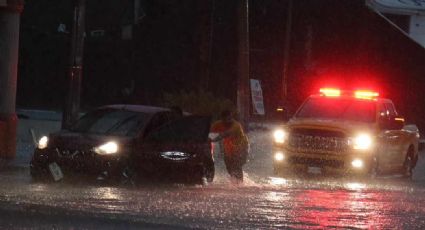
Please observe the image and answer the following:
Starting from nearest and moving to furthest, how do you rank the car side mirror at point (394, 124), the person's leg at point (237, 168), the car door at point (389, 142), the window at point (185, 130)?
the window at point (185, 130) < the person's leg at point (237, 168) < the car door at point (389, 142) < the car side mirror at point (394, 124)

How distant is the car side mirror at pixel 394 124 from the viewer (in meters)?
21.8

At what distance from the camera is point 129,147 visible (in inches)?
661

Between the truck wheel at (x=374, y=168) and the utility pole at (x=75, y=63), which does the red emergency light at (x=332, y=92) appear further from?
the utility pole at (x=75, y=63)

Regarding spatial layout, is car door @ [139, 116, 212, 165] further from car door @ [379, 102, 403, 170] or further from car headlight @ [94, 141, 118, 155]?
car door @ [379, 102, 403, 170]

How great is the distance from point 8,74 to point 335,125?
6.93m

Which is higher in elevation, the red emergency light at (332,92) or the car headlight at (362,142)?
the red emergency light at (332,92)

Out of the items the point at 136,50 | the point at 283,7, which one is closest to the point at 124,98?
the point at 136,50

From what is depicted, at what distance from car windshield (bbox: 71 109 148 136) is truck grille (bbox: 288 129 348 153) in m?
4.35

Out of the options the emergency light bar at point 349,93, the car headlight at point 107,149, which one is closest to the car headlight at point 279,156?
the emergency light bar at point 349,93

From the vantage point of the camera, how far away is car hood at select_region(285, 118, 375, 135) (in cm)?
2069

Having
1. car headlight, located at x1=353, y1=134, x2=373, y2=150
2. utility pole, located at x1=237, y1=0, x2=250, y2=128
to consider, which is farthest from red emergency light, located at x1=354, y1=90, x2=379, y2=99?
utility pole, located at x1=237, y1=0, x2=250, y2=128

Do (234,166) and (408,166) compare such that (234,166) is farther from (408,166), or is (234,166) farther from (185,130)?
(408,166)

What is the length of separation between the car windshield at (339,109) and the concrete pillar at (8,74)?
612 cm

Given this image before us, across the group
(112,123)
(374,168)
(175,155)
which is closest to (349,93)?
(374,168)
